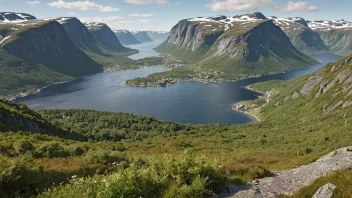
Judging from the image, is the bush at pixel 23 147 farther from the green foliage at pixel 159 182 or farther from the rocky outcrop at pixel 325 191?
the rocky outcrop at pixel 325 191

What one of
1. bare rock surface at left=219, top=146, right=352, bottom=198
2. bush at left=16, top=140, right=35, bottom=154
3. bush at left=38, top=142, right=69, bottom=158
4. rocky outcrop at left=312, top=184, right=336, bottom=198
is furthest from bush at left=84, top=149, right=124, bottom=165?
rocky outcrop at left=312, top=184, right=336, bottom=198

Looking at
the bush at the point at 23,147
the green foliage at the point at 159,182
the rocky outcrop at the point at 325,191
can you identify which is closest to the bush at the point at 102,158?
the bush at the point at 23,147

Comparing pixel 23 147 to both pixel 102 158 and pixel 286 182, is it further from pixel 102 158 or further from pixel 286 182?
pixel 286 182

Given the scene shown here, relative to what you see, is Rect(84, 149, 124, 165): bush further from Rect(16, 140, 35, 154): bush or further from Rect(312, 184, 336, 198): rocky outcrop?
Rect(312, 184, 336, 198): rocky outcrop

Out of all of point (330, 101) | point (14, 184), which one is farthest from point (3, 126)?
point (330, 101)

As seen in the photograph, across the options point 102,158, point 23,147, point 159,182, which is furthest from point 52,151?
point 159,182

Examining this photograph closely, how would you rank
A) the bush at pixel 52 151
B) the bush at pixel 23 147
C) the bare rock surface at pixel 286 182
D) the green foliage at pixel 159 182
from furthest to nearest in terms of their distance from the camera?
the bush at pixel 23 147 < the bush at pixel 52 151 < the bare rock surface at pixel 286 182 < the green foliage at pixel 159 182

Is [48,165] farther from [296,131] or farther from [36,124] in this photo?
[296,131]
